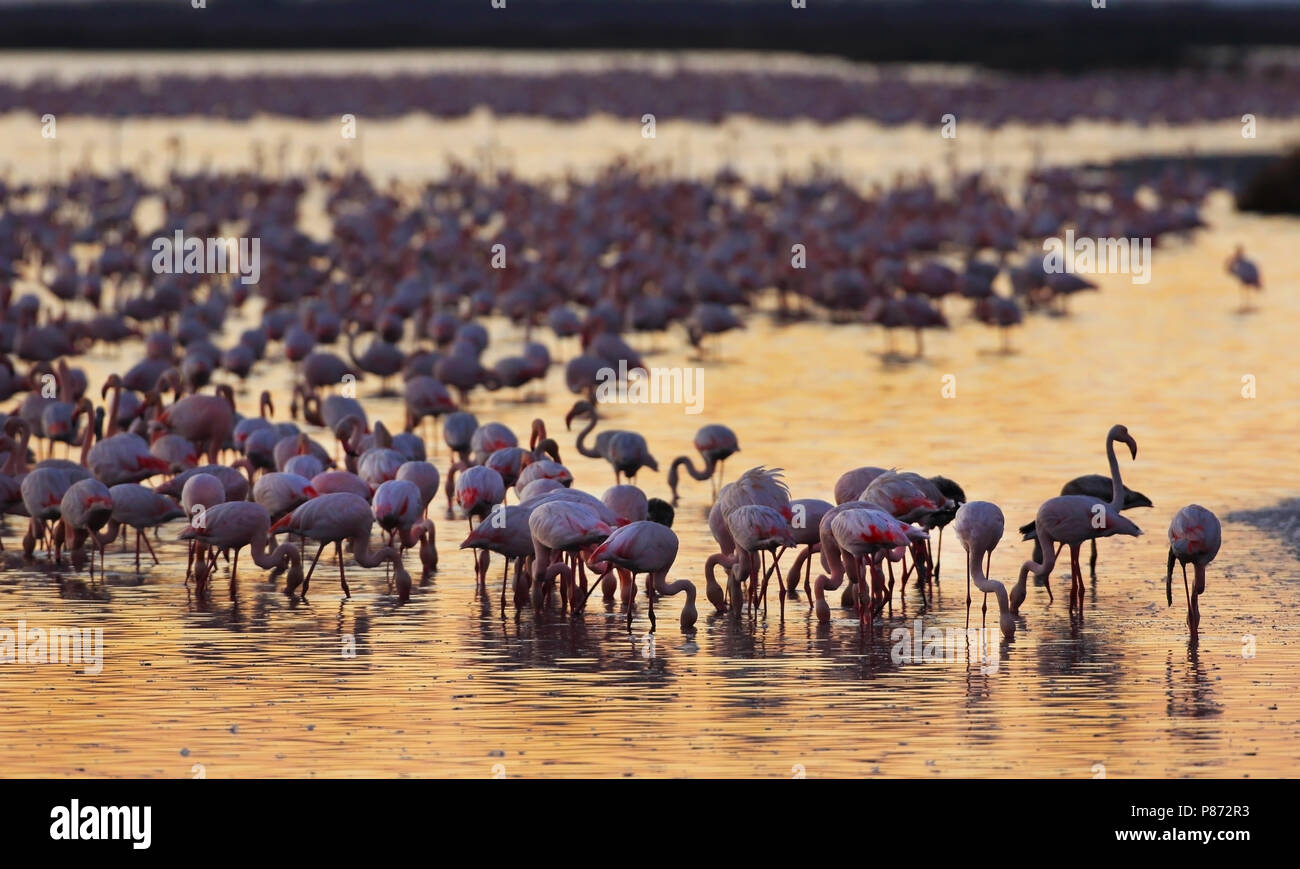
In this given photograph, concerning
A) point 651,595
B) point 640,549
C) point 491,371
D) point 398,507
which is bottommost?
point 651,595

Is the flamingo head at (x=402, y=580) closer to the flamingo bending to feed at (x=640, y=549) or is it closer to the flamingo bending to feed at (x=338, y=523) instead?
the flamingo bending to feed at (x=338, y=523)

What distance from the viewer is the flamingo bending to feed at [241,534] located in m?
12.0

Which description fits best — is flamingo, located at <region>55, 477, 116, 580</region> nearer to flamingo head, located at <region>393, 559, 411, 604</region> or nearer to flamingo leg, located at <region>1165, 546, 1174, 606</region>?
flamingo head, located at <region>393, 559, 411, 604</region>

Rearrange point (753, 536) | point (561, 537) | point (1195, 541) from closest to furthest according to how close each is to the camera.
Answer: point (1195, 541), point (561, 537), point (753, 536)

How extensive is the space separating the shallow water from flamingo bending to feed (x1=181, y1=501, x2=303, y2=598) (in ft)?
0.70

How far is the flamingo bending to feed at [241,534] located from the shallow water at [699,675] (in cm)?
21

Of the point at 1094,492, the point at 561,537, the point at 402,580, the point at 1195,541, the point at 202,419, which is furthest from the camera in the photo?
the point at 202,419

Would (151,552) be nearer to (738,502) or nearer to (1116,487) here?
(738,502)

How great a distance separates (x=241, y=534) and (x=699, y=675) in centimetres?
297

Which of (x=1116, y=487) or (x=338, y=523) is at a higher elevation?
(x=1116, y=487)

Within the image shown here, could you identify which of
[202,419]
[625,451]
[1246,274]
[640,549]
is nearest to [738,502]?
[640,549]

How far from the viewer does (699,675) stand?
10414 millimetres

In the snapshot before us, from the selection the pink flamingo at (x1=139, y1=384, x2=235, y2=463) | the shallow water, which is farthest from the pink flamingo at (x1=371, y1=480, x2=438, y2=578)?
the pink flamingo at (x1=139, y1=384, x2=235, y2=463)
